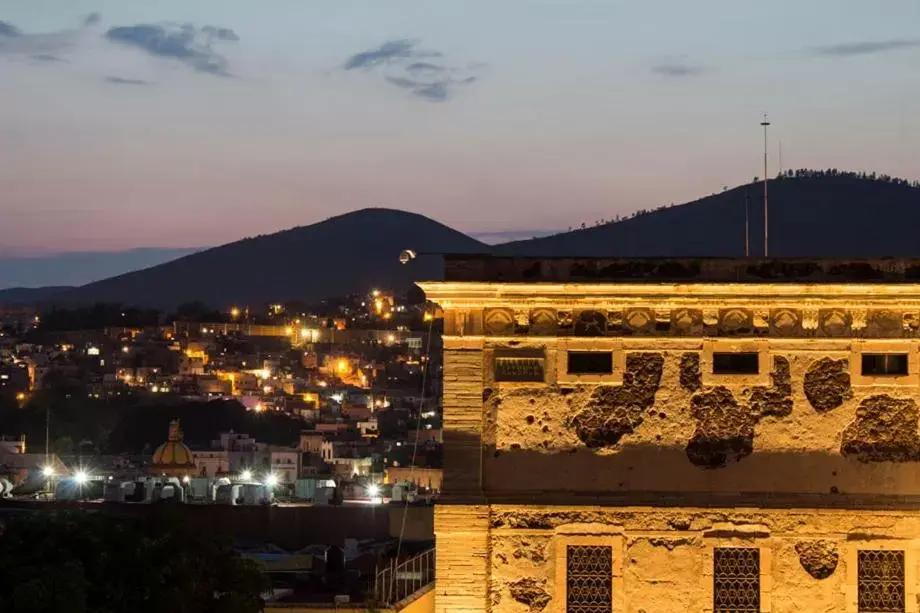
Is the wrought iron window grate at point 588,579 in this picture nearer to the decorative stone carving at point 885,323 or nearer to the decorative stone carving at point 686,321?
the decorative stone carving at point 686,321

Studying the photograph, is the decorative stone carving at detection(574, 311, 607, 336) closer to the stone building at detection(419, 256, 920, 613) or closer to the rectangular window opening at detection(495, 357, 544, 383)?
the stone building at detection(419, 256, 920, 613)

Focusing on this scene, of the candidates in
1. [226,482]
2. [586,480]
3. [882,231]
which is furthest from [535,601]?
[882,231]

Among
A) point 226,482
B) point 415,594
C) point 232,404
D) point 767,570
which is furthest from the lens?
point 232,404

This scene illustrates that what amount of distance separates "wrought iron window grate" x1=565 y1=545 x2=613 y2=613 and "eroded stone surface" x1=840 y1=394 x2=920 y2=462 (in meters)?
2.77

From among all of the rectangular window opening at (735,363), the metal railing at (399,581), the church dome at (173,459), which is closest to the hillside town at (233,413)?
the church dome at (173,459)

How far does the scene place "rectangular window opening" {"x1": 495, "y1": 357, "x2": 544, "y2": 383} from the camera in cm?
2275

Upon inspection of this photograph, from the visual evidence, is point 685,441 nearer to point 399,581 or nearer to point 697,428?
point 697,428

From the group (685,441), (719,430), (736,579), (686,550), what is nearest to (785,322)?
(719,430)

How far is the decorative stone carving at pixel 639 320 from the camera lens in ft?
74.6

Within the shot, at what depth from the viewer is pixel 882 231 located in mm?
199625

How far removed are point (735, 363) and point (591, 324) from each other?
154 cm

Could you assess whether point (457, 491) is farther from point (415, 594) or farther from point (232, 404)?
point (232, 404)

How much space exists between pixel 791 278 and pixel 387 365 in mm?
149908

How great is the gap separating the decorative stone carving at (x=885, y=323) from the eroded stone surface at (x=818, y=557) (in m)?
2.23
